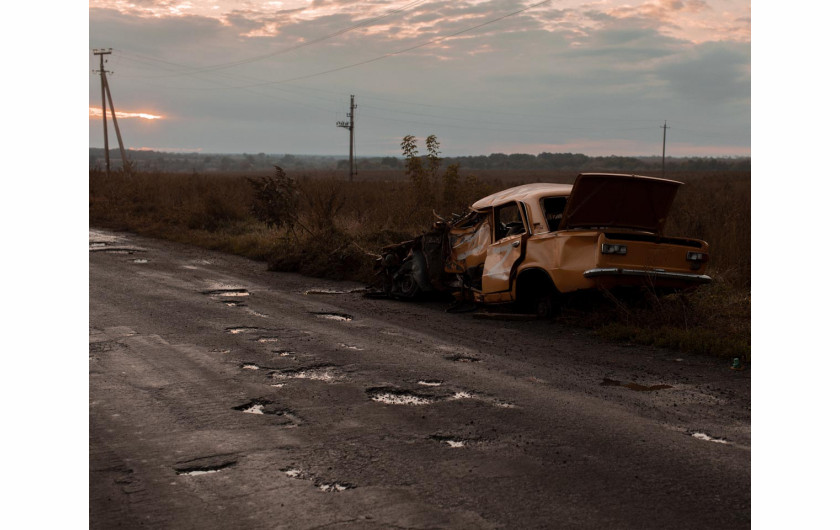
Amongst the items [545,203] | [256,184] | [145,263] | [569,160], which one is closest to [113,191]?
[256,184]

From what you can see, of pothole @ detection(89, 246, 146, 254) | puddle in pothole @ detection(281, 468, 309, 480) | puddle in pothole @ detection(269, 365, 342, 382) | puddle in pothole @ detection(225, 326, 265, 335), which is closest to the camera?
puddle in pothole @ detection(281, 468, 309, 480)

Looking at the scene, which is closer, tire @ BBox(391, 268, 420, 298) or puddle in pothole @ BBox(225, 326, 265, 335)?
puddle in pothole @ BBox(225, 326, 265, 335)

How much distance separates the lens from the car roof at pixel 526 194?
10438 mm

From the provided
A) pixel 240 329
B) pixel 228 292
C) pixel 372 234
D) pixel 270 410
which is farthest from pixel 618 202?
pixel 372 234

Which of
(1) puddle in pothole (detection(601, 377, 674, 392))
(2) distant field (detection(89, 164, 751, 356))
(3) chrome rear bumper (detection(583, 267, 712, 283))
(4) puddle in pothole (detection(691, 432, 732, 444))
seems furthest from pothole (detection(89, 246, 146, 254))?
(4) puddle in pothole (detection(691, 432, 732, 444))

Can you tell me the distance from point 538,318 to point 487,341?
5.54 feet

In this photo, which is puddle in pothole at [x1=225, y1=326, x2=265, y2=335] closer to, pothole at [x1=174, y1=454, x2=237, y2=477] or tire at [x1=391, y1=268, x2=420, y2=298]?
tire at [x1=391, y1=268, x2=420, y2=298]

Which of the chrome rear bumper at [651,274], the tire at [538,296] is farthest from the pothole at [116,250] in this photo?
the chrome rear bumper at [651,274]

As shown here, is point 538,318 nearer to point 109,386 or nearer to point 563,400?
point 563,400

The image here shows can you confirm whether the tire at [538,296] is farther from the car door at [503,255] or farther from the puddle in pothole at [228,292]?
the puddle in pothole at [228,292]

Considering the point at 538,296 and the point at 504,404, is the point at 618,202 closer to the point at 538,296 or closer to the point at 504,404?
the point at 538,296

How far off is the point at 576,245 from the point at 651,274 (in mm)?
960

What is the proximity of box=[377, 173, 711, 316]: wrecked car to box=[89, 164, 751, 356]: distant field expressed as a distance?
0.54 meters

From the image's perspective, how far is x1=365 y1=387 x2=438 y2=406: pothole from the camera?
20.2ft
